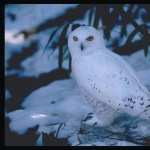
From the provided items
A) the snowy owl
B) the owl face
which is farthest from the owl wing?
the owl face

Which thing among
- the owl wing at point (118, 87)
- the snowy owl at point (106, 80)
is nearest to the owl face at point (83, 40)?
the snowy owl at point (106, 80)

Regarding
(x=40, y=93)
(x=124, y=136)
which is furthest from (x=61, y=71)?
(x=124, y=136)

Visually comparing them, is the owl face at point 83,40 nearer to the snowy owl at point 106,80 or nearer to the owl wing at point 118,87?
the snowy owl at point 106,80

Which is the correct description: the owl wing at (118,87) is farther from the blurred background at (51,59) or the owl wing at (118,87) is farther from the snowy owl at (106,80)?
the blurred background at (51,59)

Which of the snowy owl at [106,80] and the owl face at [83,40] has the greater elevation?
the owl face at [83,40]

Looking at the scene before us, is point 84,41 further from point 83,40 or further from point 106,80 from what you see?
point 106,80

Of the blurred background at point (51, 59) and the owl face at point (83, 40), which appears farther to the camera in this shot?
the blurred background at point (51, 59)

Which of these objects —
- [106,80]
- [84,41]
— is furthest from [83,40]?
[106,80]

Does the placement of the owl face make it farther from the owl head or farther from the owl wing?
the owl wing
